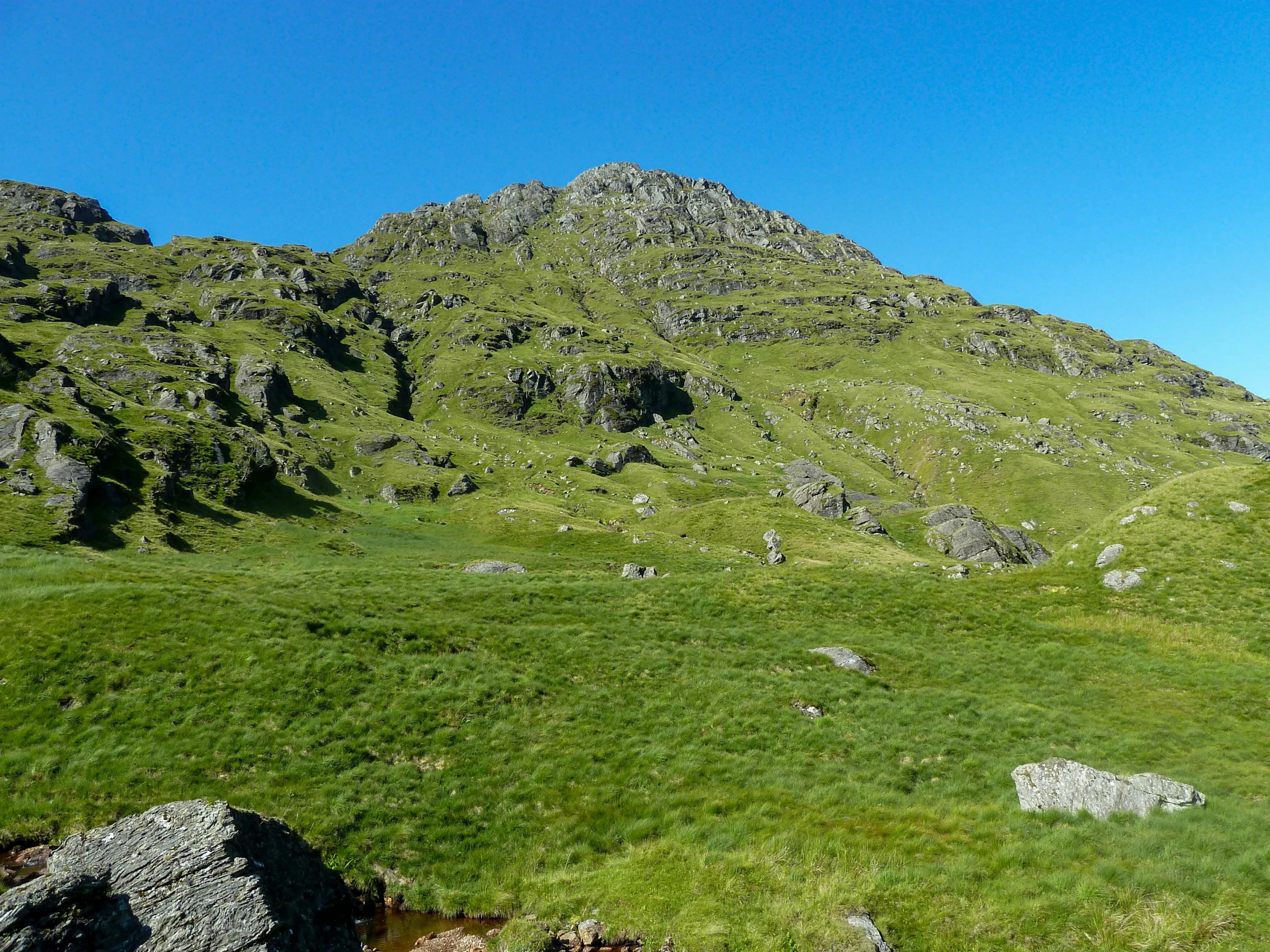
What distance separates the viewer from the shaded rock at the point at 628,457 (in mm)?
153000

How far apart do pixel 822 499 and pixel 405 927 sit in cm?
9658

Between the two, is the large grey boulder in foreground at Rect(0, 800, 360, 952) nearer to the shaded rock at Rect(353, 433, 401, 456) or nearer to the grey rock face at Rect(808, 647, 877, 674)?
the grey rock face at Rect(808, 647, 877, 674)

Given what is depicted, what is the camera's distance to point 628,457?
158m

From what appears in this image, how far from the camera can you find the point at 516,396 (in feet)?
651

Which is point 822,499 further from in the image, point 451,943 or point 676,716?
point 451,943

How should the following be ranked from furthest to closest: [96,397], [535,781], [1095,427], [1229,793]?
[1095,427] < [96,397] < [535,781] < [1229,793]

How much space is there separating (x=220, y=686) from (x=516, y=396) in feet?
599

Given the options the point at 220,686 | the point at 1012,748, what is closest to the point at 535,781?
the point at 220,686

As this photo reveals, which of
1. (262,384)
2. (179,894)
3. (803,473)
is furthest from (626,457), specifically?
(179,894)

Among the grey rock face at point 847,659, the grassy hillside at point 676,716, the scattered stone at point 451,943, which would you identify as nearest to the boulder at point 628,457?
the grassy hillside at point 676,716

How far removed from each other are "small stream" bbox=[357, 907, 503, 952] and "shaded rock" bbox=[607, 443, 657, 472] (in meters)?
137

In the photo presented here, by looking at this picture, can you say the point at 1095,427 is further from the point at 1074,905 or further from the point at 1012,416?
the point at 1074,905

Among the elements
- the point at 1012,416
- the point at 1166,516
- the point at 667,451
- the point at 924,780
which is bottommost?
the point at 924,780

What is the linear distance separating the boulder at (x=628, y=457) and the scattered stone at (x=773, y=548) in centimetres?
7786
